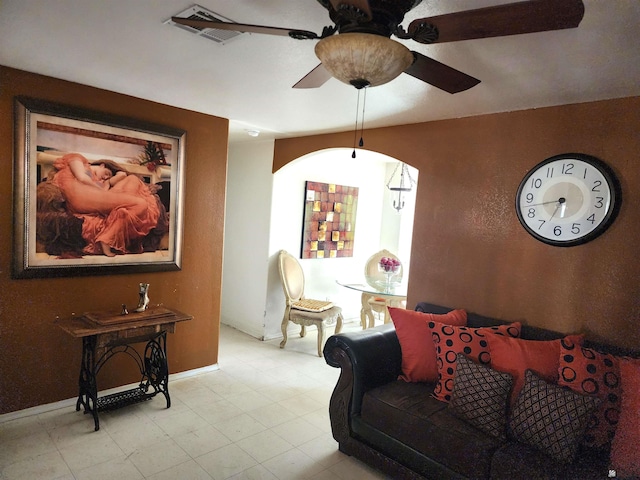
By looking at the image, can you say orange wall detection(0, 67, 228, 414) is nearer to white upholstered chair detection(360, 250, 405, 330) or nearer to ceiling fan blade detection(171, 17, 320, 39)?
white upholstered chair detection(360, 250, 405, 330)

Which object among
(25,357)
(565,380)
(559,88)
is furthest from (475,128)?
(25,357)

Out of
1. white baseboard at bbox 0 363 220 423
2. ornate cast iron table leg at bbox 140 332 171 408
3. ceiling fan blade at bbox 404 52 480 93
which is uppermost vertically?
ceiling fan blade at bbox 404 52 480 93

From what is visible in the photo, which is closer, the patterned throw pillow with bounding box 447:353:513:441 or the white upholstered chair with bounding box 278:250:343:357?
the patterned throw pillow with bounding box 447:353:513:441

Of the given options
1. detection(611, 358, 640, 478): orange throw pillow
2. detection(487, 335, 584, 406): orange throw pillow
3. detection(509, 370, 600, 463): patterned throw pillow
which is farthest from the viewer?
detection(487, 335, 584, 406): orange throw pillow

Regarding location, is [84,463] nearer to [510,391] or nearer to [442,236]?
[510,391]

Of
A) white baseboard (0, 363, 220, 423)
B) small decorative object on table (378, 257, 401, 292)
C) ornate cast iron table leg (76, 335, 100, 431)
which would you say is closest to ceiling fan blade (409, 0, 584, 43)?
ornate cast iron table leg (76, 335, 100, 431)

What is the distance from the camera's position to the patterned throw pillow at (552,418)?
6.14ft

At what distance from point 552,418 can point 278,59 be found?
7.45 feet

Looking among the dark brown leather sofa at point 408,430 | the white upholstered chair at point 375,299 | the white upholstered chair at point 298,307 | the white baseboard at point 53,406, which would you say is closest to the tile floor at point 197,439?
the white baseboard at point 53,406

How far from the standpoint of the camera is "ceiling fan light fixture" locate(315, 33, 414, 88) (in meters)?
1.16

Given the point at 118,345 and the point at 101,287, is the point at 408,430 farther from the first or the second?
the point at 101,287

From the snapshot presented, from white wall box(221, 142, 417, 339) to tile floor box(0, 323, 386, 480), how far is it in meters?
1.40

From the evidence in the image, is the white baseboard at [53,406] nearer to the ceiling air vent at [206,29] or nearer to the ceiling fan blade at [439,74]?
the ceiling air vent at [206,29]

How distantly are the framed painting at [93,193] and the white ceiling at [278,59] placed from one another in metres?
0.31
